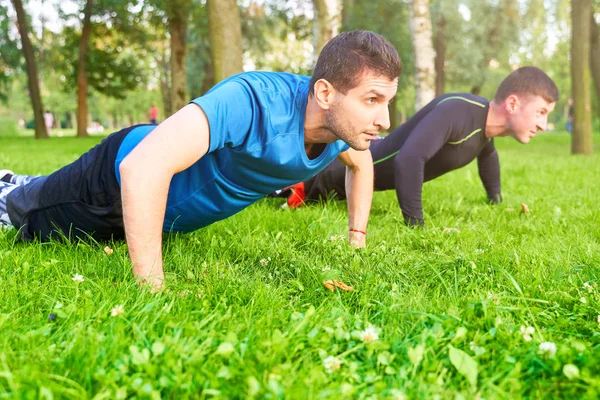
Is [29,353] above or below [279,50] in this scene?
below

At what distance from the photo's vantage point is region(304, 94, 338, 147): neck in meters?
2.84

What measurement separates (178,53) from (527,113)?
59.6ft

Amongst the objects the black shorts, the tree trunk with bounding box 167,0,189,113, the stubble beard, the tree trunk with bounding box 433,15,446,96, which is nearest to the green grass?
the black shorts

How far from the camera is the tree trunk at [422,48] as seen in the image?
438 inches

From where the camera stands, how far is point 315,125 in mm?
2883

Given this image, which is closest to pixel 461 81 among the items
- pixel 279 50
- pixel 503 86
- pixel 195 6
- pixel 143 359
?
pixel 279 50

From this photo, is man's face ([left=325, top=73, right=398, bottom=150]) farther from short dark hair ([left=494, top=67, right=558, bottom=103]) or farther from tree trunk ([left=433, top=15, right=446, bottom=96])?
tree trunk ([left=433, top=15, right=446, bottom=96])

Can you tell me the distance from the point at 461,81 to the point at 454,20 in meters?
4.36

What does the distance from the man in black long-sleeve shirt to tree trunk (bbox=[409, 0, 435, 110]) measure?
6.45 m

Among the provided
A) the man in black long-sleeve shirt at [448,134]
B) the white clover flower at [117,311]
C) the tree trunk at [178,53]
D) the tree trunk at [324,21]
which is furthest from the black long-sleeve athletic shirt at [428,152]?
the tree trunk at [178,53]

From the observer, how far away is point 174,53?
20750 mm

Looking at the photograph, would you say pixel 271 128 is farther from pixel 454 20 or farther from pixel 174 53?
pixel 454 20

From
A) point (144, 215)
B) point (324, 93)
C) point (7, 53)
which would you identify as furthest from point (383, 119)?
point (7, 53)

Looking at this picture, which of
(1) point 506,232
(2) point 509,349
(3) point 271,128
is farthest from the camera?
(1) point 506,232
